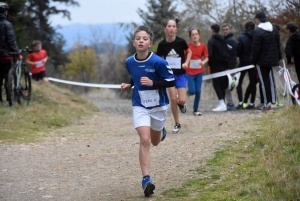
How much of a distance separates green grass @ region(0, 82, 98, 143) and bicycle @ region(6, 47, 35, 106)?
237 mm

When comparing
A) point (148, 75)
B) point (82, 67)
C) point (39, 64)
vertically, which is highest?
point (148, 75)

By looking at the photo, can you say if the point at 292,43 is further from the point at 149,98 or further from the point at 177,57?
the point at 149,98

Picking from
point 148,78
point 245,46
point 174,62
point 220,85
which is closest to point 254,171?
point 148,78

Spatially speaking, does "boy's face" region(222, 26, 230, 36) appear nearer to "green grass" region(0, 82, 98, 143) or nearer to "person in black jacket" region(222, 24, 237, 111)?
"person in black jacket" region(222, 24, 237, 111)

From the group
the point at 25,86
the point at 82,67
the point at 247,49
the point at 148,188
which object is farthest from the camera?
the point at 82,67

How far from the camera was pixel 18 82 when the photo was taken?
14141mm

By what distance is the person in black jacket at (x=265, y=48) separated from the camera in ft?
45.5

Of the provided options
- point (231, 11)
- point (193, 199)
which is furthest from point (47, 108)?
point (231, 11)

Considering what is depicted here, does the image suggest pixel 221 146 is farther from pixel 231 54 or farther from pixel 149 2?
pixel 149 2

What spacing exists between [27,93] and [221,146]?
6.78 metres

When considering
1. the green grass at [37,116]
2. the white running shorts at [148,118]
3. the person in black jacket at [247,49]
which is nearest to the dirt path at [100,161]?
the green grass at [37,116]

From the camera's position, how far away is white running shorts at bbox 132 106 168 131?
698 cm

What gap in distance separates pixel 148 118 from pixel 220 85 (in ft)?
30.8

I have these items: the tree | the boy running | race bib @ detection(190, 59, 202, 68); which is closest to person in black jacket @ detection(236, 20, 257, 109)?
race bib @ detection(190, 59, 202, 68)
